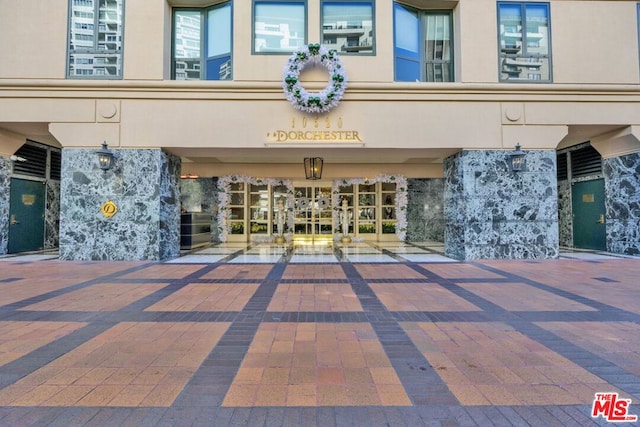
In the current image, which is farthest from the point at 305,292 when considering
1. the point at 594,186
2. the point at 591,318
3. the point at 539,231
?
the point at 594,186

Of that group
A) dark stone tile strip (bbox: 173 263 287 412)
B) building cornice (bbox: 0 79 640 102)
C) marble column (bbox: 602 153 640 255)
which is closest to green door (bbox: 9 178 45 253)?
building cornice (bbox: 0 79 640 102)

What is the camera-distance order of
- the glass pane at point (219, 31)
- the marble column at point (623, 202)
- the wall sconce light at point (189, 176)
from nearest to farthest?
the glass pane at point (219, 31)
the marble column at point (623, 202)
the wall sconce light at point (189, 176)

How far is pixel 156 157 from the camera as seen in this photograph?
8375mm

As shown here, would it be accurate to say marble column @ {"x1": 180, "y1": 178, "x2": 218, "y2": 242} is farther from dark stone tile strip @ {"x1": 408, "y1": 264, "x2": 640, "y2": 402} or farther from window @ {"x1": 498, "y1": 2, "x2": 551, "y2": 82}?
dark stone tile strip @ {"x1": 408, "y1": 264, "x2": 640, "y2": 402}

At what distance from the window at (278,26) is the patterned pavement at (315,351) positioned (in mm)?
5900

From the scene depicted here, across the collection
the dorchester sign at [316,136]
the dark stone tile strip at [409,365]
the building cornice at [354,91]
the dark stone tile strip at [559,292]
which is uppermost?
the building cornice at [354,91]

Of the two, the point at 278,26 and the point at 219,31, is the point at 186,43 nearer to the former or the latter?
the point at 219,31

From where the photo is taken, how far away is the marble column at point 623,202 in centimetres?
899

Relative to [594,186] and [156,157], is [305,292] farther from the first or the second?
[594,186]

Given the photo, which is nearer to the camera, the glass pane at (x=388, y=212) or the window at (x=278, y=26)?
the window at (x=278, y=26)

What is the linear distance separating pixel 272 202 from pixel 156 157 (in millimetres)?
6503

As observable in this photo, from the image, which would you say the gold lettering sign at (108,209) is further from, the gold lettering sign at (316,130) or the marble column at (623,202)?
the marble column at (623,202)

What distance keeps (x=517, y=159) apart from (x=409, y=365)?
7.12 m

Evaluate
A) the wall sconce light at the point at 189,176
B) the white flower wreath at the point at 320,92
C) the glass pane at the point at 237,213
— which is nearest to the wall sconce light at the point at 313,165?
the white flower wreath at the point at 320,92
